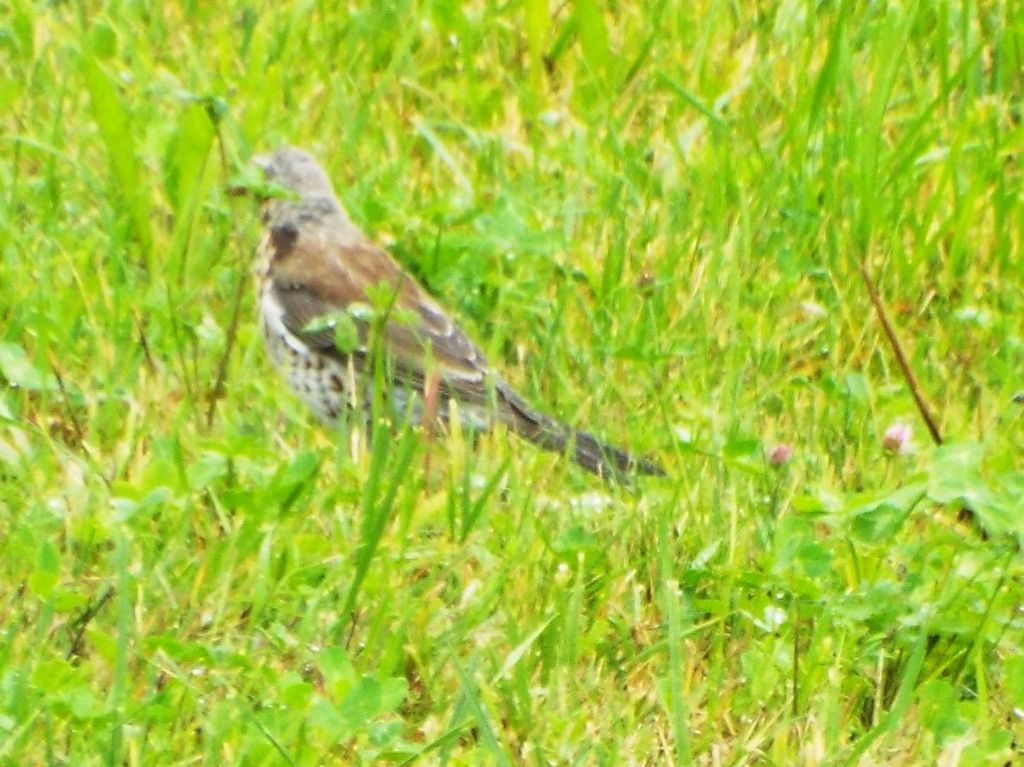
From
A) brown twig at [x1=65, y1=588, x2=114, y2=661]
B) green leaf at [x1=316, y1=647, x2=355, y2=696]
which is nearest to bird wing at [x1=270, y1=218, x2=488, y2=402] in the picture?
brown twig at [x1=65, y1=588, x2=114, y2=661]

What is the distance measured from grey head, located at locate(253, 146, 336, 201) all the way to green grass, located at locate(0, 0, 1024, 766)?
0.49ft

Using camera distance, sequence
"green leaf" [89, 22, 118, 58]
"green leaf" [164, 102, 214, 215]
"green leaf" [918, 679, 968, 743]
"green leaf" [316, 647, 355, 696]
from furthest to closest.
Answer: "green leaf" [89, 22, 118, 58]
"green leaf" [164, 102, 214, 215]
"green leaf" [918, 679, 968, 743]
"green leaf" [316, 647, 355, 696]

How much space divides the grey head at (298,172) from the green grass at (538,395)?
0.49ft

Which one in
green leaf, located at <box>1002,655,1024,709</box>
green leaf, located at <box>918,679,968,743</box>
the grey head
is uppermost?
the grey head

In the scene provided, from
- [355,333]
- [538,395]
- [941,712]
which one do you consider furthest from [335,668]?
[538,395]

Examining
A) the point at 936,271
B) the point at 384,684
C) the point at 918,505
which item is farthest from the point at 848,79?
the point at 384,684

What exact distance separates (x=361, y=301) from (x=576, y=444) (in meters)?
1.12

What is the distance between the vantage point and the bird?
15.5ft

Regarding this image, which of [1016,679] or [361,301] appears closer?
[1016,679]

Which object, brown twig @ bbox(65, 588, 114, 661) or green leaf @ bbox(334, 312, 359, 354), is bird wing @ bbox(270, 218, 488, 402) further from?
brown twig @ bbox(65, 588, 114, 661)

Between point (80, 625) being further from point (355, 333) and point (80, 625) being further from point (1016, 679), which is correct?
point (1016, 679)

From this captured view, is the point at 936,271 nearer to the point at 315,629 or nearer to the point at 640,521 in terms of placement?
the point at 640,521

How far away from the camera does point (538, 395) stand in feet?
16.8

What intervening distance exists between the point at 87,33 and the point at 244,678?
332 cm
